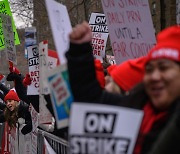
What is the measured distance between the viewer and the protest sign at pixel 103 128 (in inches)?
124

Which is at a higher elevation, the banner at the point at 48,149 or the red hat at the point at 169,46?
the red hat at the point at 169,46

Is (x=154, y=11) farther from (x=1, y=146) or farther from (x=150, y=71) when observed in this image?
(x=150, y=71)

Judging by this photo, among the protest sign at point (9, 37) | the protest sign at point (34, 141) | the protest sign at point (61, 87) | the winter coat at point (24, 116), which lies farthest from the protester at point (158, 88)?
the protest sign at point (9, 37)

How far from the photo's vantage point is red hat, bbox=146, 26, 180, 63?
3139mm

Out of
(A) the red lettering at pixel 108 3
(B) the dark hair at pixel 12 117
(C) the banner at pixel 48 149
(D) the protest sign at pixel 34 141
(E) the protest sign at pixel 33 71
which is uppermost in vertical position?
(A) the red lettering at pixel 108 3

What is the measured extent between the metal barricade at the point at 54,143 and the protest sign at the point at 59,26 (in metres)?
1.73

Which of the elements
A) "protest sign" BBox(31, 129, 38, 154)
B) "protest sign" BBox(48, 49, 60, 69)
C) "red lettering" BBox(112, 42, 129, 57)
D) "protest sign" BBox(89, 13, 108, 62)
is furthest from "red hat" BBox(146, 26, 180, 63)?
"protest sign" BBox(89, 13, 108, 62)

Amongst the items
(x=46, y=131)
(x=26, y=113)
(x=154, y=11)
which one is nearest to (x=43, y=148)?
(x=46, y=131)

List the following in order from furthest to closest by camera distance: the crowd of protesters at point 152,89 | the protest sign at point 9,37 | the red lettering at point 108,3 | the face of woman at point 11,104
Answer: the face of woman at point 11,104, the protest sign at point 9,37, the red lettering at point 108,3, the crowd of protesters at point 152,89

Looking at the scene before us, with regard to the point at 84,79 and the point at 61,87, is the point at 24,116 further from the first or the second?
the point at 84,79

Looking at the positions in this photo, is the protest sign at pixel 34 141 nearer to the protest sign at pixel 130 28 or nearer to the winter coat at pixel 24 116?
the winter coat at pixel 24 116

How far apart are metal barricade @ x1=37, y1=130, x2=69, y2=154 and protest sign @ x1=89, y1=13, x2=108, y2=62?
2224mm

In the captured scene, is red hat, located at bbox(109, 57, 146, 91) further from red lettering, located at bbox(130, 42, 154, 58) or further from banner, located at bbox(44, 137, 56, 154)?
banner, located at bbox(44, 137, 56, 154)

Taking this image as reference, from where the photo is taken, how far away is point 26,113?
929cm
